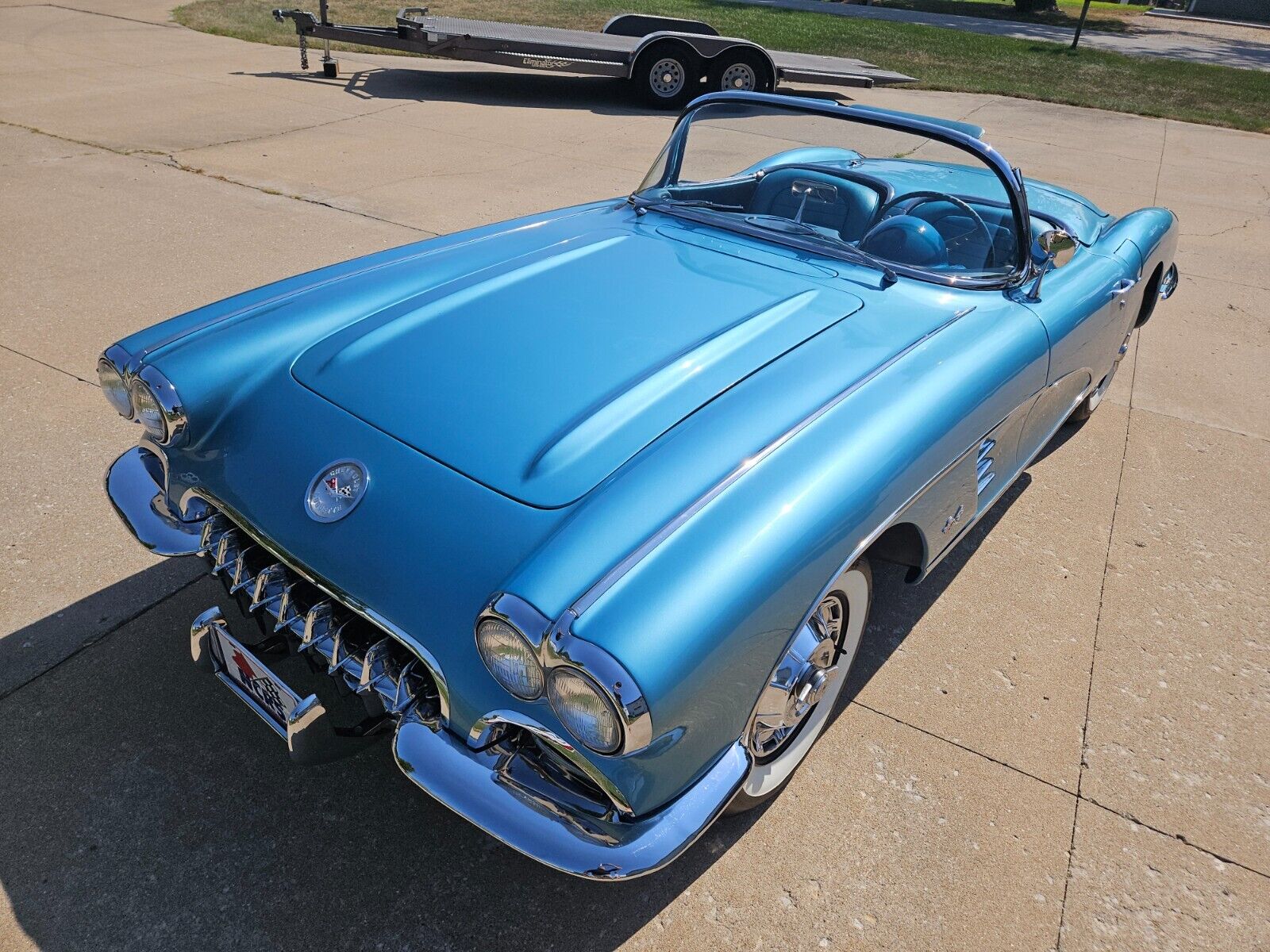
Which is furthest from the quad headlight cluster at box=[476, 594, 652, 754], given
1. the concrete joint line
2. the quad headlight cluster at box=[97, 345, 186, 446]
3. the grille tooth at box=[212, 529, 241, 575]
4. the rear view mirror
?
the rear view mirror

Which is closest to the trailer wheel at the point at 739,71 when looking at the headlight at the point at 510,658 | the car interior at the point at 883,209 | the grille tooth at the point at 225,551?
the car interior at the point at 883,209

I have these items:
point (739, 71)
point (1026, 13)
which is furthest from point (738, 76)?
point (1026, 13)

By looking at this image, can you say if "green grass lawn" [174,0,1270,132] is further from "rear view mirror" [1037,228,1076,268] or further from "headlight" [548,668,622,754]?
"headlight" [548,668,622,754]

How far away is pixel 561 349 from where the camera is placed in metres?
2.37

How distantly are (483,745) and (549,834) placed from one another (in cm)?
21

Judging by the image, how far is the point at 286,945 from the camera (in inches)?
75.9

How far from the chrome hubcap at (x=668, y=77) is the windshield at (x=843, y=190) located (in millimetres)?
7087

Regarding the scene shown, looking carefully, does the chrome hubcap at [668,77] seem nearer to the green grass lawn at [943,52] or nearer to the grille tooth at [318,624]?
the green grass lawn at [943,52]

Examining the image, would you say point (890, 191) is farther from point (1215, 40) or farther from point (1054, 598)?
point (1215, 40)

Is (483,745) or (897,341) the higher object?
(897,341)

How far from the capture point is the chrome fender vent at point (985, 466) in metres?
2.57

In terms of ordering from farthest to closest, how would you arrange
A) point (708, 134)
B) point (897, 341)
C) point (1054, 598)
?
point (708, 134), point (1054, 598), point (897, 341)

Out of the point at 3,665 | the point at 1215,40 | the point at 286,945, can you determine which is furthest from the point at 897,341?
the point at 1215,40

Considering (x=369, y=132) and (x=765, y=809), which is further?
(x=369, y=132)
